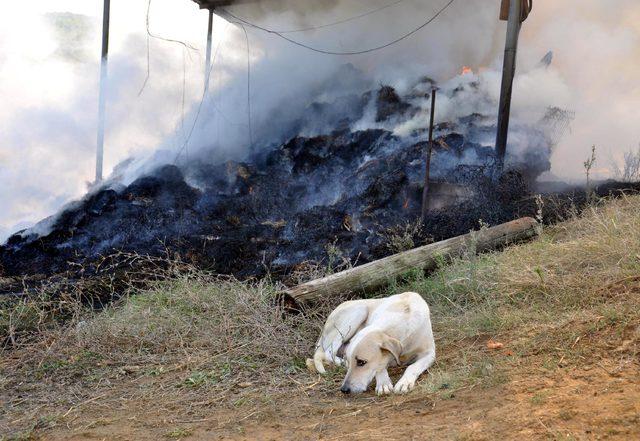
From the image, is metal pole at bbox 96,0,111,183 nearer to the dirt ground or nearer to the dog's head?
the dirt ground

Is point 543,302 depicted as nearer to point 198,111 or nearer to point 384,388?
point 384,388

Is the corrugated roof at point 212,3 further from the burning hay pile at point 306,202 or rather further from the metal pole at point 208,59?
the burning hay pile at point 306,202

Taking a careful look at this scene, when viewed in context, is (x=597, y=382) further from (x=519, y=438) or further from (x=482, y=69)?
(x=482, y=69)

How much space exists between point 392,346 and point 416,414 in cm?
69

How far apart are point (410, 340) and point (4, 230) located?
36.1 ft

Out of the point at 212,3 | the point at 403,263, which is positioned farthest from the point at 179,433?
the point at 212,3

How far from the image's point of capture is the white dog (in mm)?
4379

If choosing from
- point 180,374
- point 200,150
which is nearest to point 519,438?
point 180,374

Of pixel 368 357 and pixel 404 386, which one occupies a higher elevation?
pixel 368 357

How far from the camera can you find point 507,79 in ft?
38.2

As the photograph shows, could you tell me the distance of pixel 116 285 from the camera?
8344mm

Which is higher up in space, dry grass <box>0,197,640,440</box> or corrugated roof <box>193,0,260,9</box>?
corrugated roof <box>193,0,260,9</box>

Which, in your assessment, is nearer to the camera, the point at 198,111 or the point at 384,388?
the point at 384,388

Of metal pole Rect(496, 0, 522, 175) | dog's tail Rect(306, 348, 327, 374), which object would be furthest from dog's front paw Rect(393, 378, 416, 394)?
metal pole Rect(496, 0, 522, 175)
